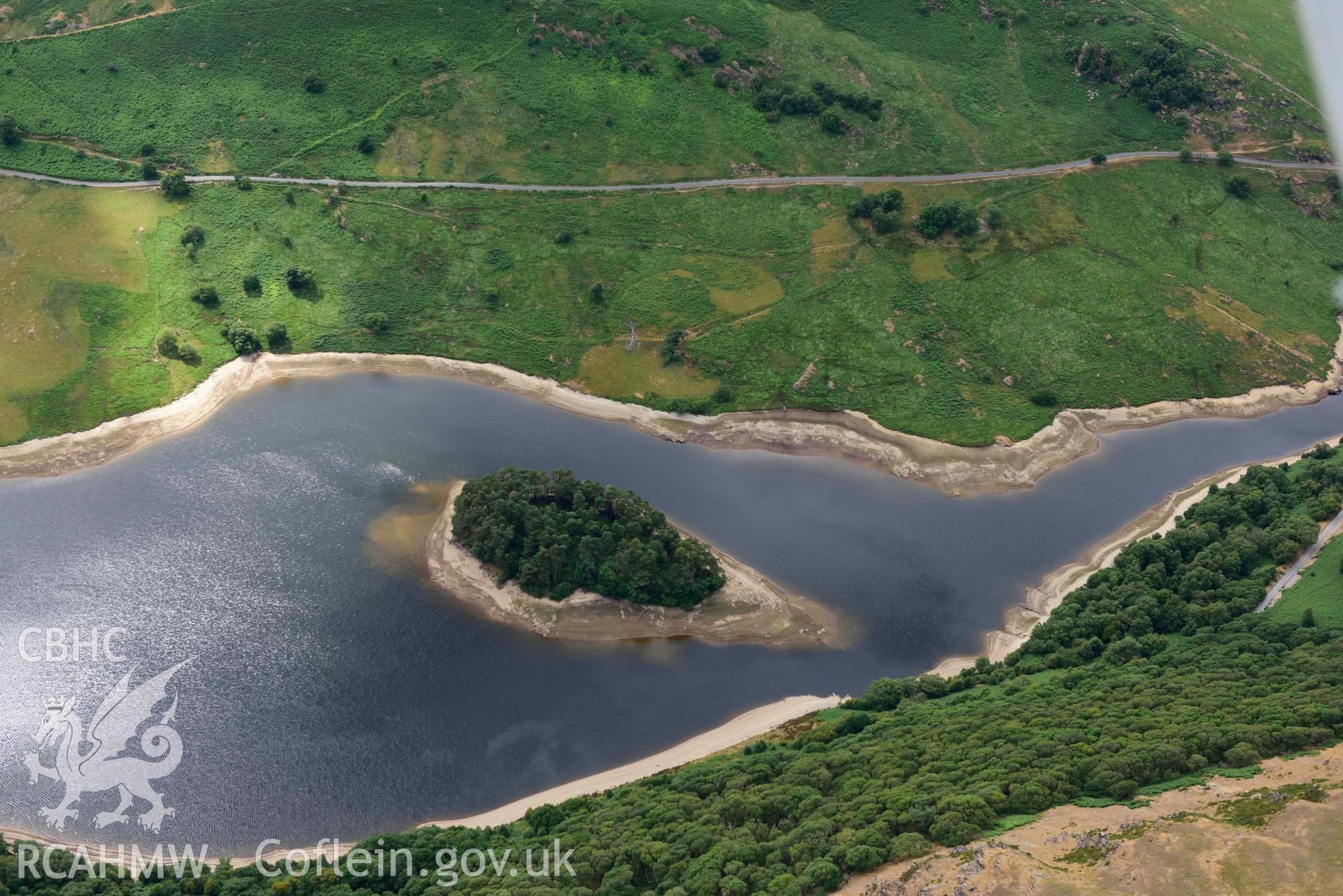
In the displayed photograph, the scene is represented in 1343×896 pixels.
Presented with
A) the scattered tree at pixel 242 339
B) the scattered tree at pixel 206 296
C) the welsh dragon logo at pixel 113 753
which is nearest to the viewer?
the welsh dragon logo at pixel 113 753

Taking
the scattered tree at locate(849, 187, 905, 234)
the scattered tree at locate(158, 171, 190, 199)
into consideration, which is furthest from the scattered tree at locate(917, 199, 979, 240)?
the scattered tree at locate(158, 171, 190, 199)

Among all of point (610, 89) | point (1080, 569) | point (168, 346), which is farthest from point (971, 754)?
point (610, 89)

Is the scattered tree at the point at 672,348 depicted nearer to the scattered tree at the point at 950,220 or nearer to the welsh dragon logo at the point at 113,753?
the scattered tree at the point at 950,220

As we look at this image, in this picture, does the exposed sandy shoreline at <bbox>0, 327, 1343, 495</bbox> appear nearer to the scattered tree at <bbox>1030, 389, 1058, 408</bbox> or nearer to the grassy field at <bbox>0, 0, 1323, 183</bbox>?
the scattered tree at <bbox>1030, 389, 1058, 408</bbox>

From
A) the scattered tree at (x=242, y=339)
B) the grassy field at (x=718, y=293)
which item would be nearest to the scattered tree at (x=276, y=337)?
the scattered tree at (x=242, y=339)

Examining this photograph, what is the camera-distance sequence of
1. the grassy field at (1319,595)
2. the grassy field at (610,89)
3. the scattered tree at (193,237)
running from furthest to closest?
the grassy field at (610,89)
the scattered tree at (193,237)
the grassy field at (1319,595)

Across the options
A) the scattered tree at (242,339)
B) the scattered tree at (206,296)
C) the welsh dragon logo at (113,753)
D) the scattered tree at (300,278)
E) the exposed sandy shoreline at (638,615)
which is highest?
the scattered tree at (300,278)
